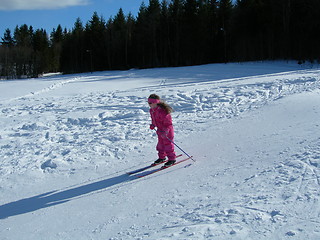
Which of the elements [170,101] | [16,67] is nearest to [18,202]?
[170,101]

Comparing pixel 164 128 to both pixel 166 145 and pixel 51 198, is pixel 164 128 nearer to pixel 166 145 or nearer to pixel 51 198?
pixel 166 145

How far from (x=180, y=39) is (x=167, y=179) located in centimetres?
4055

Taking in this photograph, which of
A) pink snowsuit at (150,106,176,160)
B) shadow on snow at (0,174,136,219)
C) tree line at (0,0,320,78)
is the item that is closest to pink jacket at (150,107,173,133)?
pink snowsuit at (150,106,176,160)

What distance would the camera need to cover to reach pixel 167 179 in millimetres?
4309

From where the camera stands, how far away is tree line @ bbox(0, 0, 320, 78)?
3062 cm

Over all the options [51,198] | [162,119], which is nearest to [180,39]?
[162,119]

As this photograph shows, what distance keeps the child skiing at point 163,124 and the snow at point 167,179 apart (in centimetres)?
30

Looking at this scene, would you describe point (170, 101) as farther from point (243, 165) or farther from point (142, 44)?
point (142, 44)

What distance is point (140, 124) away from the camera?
7.65m

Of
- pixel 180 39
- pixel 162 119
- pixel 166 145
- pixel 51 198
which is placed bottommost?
pixel 51 198

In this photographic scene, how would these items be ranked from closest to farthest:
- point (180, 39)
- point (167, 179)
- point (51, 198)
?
point (51, 198), point (167, 179), point (180, 39)

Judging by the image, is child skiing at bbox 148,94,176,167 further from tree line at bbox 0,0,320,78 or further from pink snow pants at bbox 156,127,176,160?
tree line at bbox 0,0,320,78

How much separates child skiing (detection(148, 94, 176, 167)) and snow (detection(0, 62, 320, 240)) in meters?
0.30

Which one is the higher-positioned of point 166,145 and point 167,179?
point 166,145
